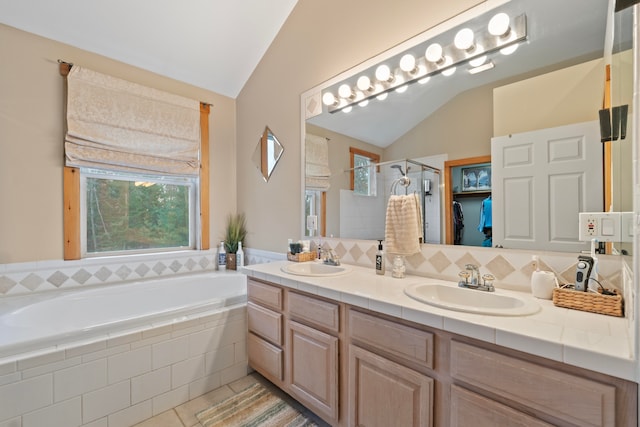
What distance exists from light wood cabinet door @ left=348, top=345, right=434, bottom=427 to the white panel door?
793 millimetres

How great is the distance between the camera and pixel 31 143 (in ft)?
6.95

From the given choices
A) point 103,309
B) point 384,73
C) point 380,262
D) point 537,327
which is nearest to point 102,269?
point 103,309

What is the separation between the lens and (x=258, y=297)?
6.37ft

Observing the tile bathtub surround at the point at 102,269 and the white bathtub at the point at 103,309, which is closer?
the white bathtub at the point at 103,309

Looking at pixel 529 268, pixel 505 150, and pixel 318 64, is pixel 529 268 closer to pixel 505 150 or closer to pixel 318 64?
pixel 505 150

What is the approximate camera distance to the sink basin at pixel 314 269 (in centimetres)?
189

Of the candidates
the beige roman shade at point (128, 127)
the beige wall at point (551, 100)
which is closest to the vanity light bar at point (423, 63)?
the beige wall at point (551, 100)

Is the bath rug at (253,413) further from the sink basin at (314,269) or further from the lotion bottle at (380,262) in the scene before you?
the lotion bottle at (380,262)

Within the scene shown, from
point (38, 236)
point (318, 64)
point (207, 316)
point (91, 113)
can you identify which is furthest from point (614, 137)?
point (38, 236)

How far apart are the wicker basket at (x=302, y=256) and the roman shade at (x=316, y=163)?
0.53 meters

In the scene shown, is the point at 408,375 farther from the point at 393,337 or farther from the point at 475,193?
the point at 475,193

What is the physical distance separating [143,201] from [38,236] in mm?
777

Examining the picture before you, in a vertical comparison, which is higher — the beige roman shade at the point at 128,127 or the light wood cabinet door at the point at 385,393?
the beige roman shade at the point at 128,127

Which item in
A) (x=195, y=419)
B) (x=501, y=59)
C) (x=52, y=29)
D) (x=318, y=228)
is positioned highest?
(x=52, y=29)
